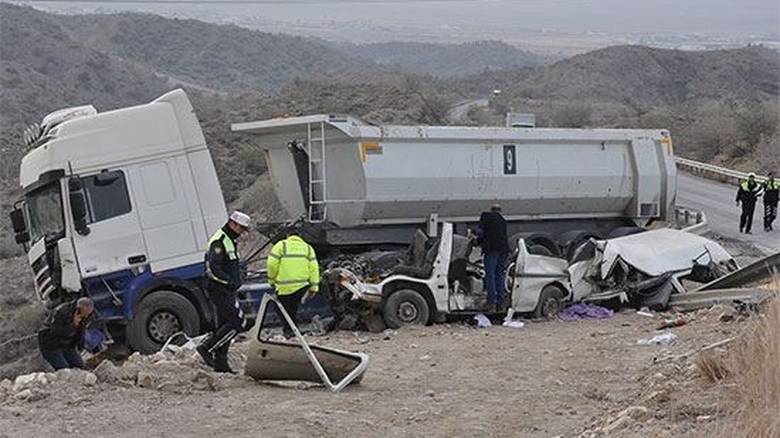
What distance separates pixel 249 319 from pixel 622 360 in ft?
15.2

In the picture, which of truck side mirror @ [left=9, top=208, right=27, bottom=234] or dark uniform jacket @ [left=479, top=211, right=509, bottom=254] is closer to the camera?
truck side mirror @ [left=9, top=208, right=27, bottom=234]

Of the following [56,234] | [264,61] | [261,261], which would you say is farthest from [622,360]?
[264,61]

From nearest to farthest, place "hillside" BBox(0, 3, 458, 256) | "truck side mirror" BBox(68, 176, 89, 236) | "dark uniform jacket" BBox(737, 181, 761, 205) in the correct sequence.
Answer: "truck side mirror" BBox(68, 176, 89, 236) → "dark uniform jacket" BBox(737, 181, 761, 205) → "hillside" BBox(0, 3, 458, 256)

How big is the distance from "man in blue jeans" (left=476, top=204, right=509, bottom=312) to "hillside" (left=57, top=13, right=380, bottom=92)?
6262 cm

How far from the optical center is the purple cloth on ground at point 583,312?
1276 cm

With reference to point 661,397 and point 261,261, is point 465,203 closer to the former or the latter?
point 261,261

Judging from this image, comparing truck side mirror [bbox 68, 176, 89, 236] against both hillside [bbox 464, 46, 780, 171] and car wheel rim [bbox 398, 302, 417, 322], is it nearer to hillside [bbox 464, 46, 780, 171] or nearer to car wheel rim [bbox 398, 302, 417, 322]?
car wheel rim [bbox 398, 302, 417, 322]

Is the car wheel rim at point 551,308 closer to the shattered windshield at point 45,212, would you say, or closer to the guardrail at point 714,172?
the shattered windshield at point 45,212

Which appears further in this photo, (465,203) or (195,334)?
(465,203)

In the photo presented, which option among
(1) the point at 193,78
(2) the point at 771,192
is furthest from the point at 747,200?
(1) the point at 193,78

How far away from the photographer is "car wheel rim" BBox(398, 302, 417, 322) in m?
12.2

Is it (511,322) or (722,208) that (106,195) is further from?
(722,208)

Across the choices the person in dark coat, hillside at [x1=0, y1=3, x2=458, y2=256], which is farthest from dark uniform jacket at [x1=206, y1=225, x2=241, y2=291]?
hillside at [x1=0, y1=3, x2=458, y2=256]

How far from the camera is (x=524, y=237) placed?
14.4 m
